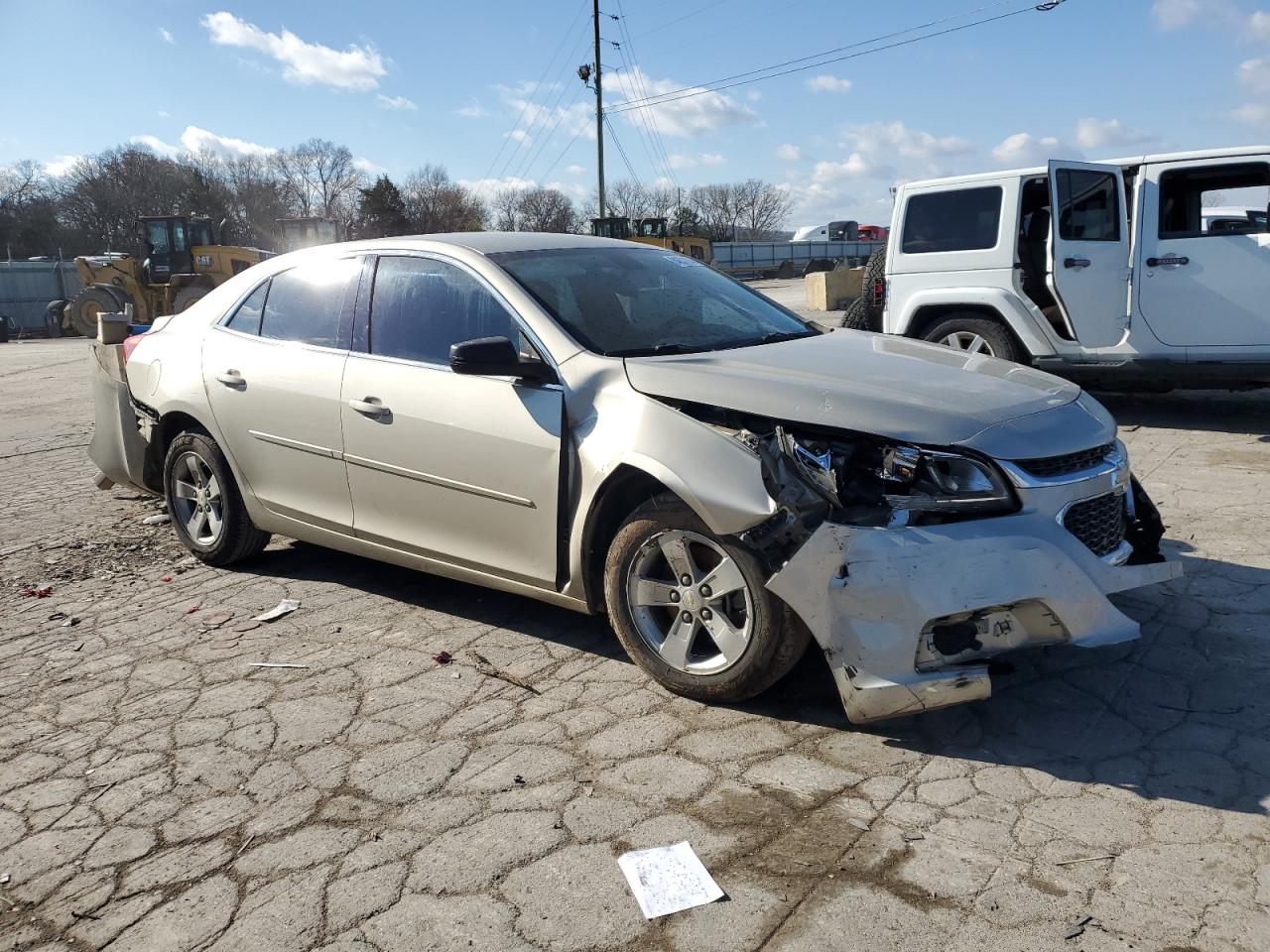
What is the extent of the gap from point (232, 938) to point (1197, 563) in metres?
4.44

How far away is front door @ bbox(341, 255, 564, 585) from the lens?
3.75 m

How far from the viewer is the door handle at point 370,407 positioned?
4199 millimetres

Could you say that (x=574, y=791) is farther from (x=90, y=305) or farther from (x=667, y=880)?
(x=90, y=305)

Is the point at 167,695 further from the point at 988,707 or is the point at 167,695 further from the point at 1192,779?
the point at 1192,779

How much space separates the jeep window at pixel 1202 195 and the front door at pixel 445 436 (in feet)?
21.0

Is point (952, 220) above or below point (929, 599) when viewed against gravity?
above

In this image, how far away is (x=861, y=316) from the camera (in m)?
10.3

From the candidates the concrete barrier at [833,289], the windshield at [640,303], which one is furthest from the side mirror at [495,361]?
the concrete barrier at [833,289]

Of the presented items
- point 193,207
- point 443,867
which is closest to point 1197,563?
point 443,867

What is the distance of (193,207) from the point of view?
3049 inches

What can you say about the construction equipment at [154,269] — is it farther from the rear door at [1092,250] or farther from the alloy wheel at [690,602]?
the alloy wheel at [690,602]

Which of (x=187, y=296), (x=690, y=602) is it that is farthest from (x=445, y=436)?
(x=187, y=296)

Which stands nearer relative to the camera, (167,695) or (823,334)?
(167,695)

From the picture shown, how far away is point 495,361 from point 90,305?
2595 cm
